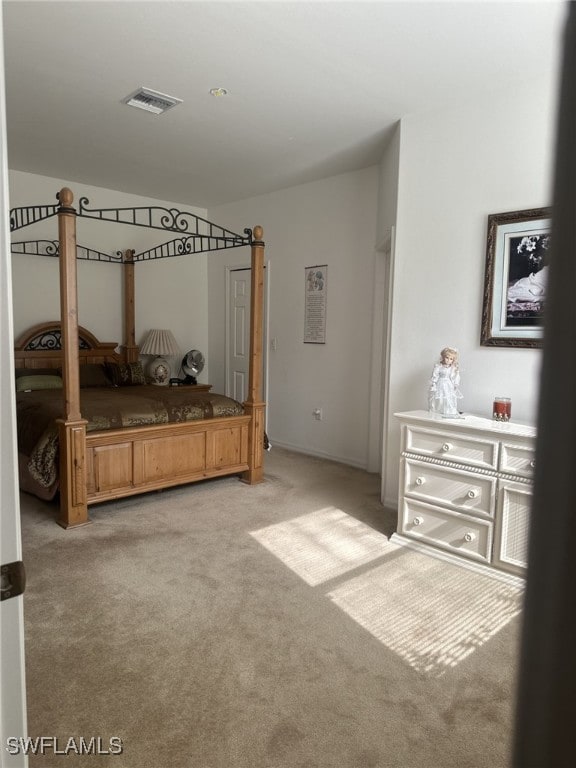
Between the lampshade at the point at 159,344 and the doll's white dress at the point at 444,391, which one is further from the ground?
the lampshade at the point at 159,344

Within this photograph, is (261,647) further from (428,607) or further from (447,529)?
(447,529)

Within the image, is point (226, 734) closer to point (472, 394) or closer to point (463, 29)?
point (472, 394)

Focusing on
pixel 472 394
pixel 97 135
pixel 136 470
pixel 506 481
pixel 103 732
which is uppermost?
pixel 97 135

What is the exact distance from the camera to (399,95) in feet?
10.6

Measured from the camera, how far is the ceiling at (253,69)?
2.47 metres

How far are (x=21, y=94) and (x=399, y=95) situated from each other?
241 centimetres

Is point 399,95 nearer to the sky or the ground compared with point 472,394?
nearer to the sky

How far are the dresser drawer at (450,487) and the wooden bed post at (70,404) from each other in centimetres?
208

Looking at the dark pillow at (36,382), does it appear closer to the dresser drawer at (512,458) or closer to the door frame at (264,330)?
the door frame at (264,330)

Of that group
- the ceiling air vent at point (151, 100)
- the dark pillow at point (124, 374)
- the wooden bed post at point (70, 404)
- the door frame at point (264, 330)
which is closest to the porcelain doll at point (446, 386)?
the wooden bed post at point (70, 404)

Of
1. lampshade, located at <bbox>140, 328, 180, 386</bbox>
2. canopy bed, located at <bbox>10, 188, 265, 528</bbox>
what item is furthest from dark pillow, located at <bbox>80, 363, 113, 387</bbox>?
lampshade, located at <bbox>140, 328, 180, 386</bbox>

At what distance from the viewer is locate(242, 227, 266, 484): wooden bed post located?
4258mm

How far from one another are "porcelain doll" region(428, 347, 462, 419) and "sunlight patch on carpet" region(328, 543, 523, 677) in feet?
2.90

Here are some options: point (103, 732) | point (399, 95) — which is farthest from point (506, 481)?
point (399, 95)
